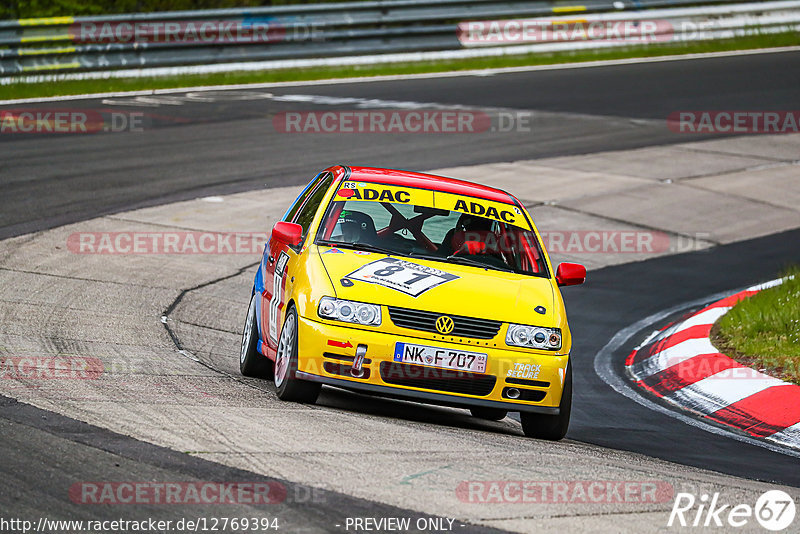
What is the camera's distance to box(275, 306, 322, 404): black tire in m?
7.07

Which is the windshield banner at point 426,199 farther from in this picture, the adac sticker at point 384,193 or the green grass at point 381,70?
the green grass at point 381,70

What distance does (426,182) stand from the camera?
8.51m

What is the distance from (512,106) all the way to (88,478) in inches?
696

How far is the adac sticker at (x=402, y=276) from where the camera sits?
714 cm

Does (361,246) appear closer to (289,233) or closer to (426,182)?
(289,233)

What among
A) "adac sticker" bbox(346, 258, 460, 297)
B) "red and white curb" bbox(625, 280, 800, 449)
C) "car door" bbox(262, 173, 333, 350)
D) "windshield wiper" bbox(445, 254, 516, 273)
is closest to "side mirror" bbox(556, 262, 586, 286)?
"windshield wiper" bbox(445, 254, 516, 273)

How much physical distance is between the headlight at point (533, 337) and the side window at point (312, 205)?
1764 mm

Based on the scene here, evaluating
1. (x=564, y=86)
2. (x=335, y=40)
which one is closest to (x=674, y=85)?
(x=564, y=86)

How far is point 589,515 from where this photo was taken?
518 cm

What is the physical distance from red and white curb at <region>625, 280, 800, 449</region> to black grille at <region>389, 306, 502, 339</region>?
2203 millimetres

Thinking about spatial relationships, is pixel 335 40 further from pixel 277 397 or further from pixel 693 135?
pixel 277 397

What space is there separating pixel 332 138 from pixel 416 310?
39.9 ft

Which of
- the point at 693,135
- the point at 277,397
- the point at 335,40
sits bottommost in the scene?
the point at 277,397

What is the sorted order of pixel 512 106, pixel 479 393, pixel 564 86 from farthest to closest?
pixel 564 86, pixel 512 106, pixel 479 393
